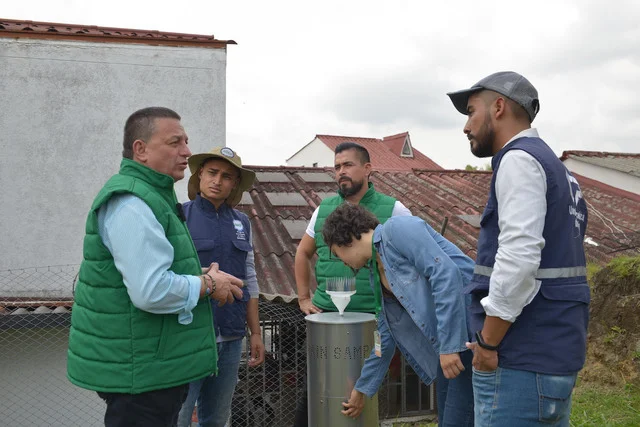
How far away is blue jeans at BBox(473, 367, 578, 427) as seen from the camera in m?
1.94

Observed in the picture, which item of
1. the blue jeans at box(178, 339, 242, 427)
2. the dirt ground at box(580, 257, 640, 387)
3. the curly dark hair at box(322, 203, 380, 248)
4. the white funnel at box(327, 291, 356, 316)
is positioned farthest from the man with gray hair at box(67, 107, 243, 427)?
the dirt ground at box(580, 257, 640, 387)

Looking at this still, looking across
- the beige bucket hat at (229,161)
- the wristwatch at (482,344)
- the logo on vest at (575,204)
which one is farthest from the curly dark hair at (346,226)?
the logo on vest at (575,204)

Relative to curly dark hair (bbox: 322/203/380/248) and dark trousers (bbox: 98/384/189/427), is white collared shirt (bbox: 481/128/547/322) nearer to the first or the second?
curly dark hair (bbox: 322/203/380/248)

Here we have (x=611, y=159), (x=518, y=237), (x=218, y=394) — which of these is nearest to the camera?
(x=518, y=237)

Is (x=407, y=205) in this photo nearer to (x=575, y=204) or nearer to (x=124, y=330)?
(x=575, y=204)

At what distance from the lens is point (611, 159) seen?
47.9 ft

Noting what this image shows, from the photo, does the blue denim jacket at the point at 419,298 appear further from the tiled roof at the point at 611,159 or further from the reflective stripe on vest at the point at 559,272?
the tiled roof at the point at 611,159

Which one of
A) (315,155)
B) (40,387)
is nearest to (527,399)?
(40,387)

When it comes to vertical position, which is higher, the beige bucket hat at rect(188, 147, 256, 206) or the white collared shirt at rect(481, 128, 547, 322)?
the beige bucket hat at rect(188, 147, 256, 206)

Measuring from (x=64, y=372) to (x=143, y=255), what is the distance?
487 cm

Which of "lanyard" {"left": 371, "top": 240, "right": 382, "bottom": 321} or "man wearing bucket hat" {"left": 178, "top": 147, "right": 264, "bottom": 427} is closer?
"lanyard" {"left": 371, "top": 240, "right": 382, "bottom": 321}

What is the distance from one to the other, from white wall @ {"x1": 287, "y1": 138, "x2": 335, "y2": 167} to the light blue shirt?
26.0 metres

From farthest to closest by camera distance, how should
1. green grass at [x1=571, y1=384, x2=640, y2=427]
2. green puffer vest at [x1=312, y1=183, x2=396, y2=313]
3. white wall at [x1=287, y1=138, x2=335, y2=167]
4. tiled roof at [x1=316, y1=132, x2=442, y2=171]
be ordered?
tiled roof at [x1=316, y1=132, x2=442, y2=171] → white wall at [x1=287, y1=138, x2=335, y2=167] → green grass at [x1=571, y1=384, x2=640, y2=427] → green puffer vest at [x1=312, y1=183, x2=396, y2=313]

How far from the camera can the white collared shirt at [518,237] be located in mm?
1858
